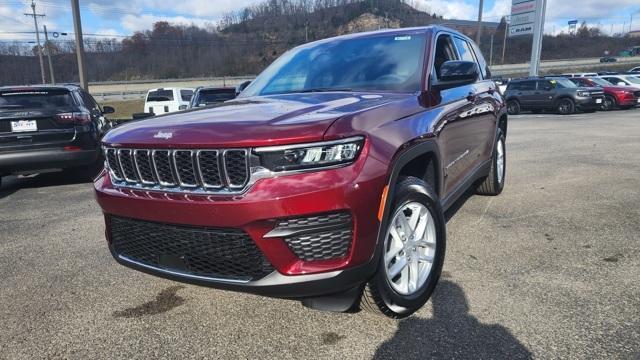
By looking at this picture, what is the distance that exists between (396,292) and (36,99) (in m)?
6.26

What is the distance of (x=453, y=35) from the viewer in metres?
4.40

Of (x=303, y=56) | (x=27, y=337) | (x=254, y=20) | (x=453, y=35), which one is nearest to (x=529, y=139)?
(x=453, y=35)

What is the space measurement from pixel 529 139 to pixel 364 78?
30.5 feet

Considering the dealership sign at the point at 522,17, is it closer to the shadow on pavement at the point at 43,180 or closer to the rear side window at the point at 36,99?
the shadow on pavement at the point at 43,180

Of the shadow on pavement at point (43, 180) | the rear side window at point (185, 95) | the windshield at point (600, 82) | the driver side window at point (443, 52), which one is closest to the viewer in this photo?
the driver side window at point (443, 52)

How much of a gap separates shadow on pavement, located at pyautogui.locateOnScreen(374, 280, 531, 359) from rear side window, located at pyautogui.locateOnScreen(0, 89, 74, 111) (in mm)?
6143

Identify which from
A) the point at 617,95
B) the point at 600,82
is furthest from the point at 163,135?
the point at 600,82

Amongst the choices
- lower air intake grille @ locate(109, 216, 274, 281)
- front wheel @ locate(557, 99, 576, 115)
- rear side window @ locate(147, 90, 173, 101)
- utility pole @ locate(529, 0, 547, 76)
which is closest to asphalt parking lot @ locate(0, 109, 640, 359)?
lower air intake grille @ locate(109, 216, 274, 281)

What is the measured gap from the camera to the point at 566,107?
20062mm

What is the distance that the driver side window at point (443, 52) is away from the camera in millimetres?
3600

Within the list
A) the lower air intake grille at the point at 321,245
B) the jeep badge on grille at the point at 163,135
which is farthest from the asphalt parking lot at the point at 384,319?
the jeep badge on grille at the point at 163,135

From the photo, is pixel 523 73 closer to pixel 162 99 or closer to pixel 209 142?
Result: pixel 162 99

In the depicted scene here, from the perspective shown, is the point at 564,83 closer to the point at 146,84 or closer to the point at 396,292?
the point at 396,292

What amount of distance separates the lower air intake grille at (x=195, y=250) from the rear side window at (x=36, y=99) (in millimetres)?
4870
